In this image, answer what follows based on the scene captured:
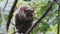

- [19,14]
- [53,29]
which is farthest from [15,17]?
[53,29]

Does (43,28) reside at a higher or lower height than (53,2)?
lower

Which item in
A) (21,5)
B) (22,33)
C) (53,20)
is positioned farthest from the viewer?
(21,5)

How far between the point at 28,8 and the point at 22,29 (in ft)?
0.46

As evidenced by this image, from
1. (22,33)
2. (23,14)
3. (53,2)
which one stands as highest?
(53,2)

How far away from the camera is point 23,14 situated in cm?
117

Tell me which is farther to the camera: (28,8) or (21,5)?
(21,5)

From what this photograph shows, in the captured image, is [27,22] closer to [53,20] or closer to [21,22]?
[21,22]

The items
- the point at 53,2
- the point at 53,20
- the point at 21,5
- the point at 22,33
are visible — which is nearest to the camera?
the point at 53,2

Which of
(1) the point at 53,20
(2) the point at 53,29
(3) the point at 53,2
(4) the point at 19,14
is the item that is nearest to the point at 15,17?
(4) the point at 19,14

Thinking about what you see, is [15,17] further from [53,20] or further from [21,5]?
[53,20]

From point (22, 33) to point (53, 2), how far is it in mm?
485

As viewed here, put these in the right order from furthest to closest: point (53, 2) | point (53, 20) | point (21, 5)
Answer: point (21, 5), point (53, 20), point (53, 2)

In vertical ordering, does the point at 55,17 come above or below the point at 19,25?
above

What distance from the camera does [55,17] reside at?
86 centimetres
